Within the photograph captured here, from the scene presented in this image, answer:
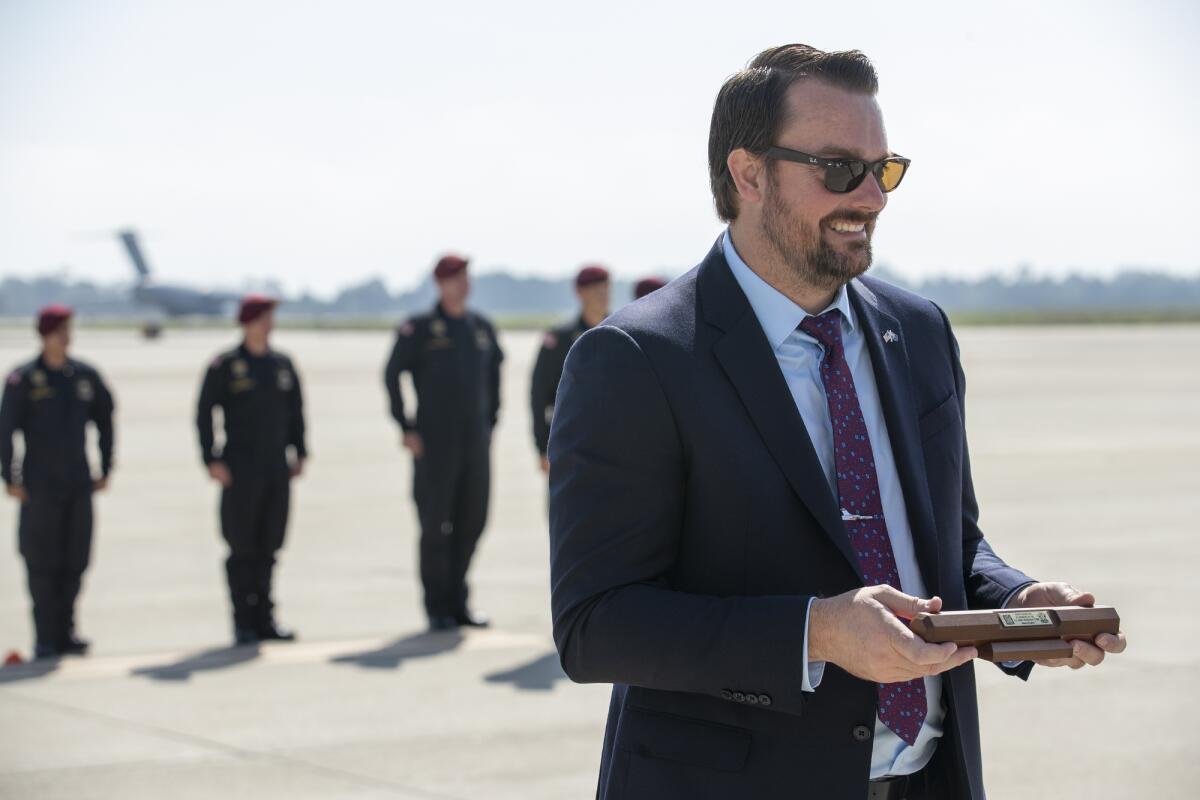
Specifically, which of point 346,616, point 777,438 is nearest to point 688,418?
point 777,438

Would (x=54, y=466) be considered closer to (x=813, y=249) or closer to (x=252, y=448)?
(x=252, y=448)

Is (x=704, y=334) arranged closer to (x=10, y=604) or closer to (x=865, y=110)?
(x=865, y=110)

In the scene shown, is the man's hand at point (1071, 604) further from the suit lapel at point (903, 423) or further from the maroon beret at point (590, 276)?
the maroon beret at point (590, 276)

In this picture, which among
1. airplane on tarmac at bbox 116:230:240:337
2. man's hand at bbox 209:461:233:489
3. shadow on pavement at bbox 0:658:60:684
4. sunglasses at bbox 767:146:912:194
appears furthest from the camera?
airplane on tarmac at bbox 116:230:240:337

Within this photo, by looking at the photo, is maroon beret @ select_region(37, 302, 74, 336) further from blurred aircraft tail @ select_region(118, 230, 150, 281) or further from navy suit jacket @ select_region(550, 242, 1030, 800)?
blurred aircraft tail @ select_region(118, 230, 150, 281)

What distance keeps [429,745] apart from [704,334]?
3741mm

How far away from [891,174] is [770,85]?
25 centimetres

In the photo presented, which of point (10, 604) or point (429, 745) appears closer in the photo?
point (429, 745)

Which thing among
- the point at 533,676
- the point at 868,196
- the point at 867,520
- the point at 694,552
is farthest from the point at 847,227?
the point at 533,676

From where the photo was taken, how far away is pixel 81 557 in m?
7.69

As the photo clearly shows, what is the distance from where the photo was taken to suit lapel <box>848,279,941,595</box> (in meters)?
2.11

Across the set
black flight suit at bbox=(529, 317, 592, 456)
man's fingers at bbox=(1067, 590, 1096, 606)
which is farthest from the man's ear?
black flight suit at bbox=(529, 317, 592, 456)

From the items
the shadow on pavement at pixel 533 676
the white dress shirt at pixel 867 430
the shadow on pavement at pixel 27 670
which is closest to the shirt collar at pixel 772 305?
the white dress shirt at pixel 867 430

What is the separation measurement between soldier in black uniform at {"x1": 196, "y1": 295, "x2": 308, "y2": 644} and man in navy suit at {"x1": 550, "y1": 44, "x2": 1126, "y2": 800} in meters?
5.95
